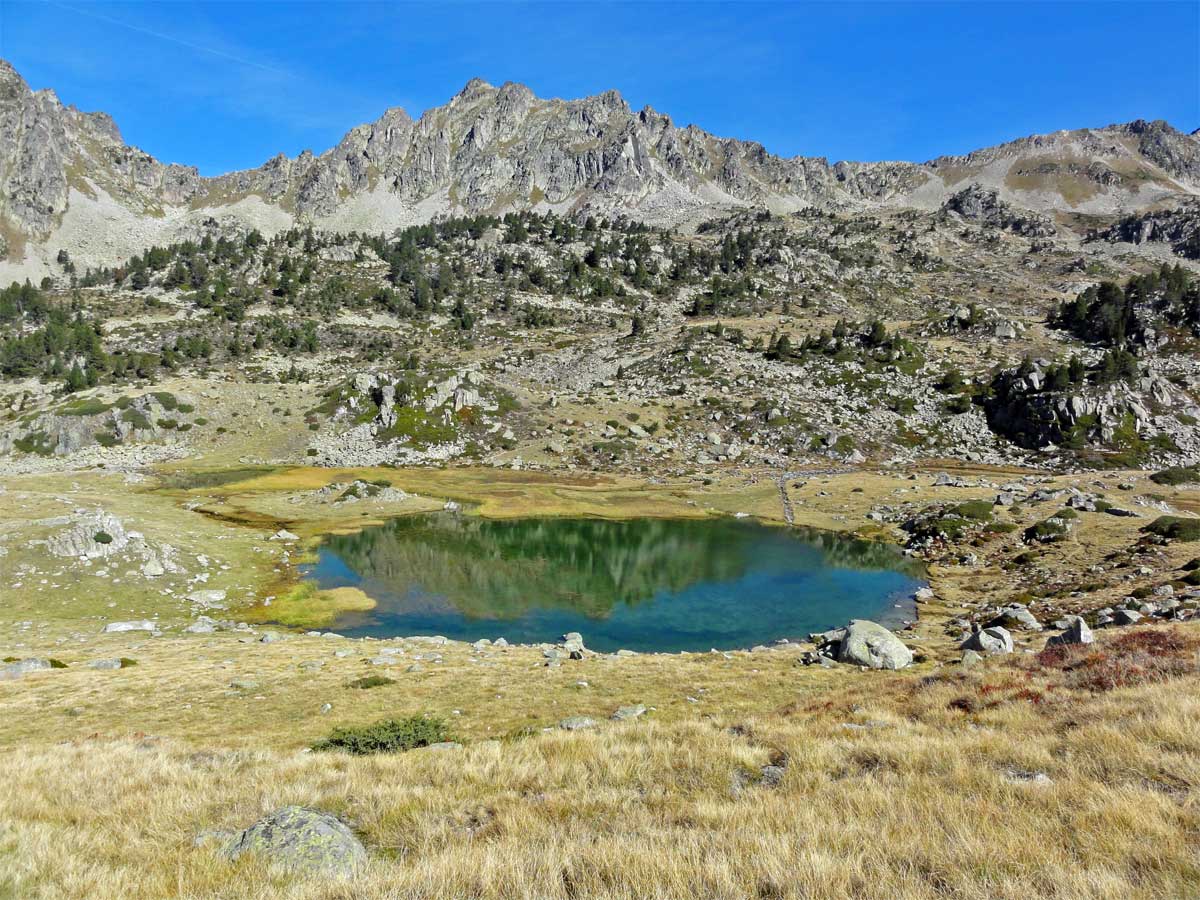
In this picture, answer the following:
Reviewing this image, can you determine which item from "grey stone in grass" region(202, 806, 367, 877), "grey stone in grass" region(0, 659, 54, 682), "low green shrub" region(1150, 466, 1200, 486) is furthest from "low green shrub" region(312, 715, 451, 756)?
"low green shrub" region(1150, 466, 1200, 486)

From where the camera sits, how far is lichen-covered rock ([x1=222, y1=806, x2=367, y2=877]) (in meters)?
6.49

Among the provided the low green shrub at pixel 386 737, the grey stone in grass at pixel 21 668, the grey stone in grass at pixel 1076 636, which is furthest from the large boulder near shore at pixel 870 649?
the grey stone in grass at pixel 21 668

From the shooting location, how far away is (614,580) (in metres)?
43.9

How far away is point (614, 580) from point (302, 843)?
37.6m

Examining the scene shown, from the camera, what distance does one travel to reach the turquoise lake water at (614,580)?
3444 cm

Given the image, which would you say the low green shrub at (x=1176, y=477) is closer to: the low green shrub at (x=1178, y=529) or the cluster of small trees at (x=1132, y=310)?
the low green shrub at (x=1178, y=529)

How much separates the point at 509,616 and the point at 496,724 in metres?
19.6

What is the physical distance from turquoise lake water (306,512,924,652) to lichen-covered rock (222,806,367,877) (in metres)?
25.1

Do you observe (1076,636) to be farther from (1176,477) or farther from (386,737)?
(1176,477)

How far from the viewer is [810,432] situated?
95.7 m

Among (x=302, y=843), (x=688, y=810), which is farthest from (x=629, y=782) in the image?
(x=302, y=843)

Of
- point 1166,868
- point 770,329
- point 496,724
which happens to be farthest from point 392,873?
point 770,329

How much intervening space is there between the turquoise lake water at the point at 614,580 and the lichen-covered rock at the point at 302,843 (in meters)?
25.1

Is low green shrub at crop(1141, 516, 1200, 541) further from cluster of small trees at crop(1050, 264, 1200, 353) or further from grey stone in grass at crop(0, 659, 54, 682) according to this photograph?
cluster of small trees at crop(1050, 264, 1200, 353)
